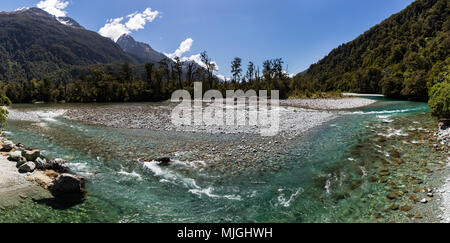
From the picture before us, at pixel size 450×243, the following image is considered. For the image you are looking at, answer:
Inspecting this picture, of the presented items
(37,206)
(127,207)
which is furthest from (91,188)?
(127,207)

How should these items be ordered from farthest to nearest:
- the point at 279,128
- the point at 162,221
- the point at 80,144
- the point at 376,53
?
the point at 376,53
the point at 279,128
the point at 80,144
the point at 162,221

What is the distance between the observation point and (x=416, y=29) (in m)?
132

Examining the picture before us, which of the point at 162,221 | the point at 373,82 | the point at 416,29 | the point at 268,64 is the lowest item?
the point at 162,221

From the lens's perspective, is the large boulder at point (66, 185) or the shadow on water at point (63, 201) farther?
the large boulder at point (66, 185)

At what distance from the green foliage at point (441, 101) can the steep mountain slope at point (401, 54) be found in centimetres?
3824

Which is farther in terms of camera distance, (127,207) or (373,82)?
(373,82)

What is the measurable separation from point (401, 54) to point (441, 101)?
14530 centimetres

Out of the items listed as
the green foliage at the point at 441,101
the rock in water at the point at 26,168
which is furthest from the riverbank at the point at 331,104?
the rock in water at the point at 26,168

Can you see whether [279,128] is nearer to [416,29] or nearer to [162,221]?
[162,221]

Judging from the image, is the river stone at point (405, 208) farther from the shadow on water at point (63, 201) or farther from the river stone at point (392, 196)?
the shadow on water at point (63, 201)

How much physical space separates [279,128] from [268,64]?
76430mm

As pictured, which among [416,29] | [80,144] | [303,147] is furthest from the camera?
[416,29]

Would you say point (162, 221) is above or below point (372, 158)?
below

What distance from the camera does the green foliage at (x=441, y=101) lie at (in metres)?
15.6
